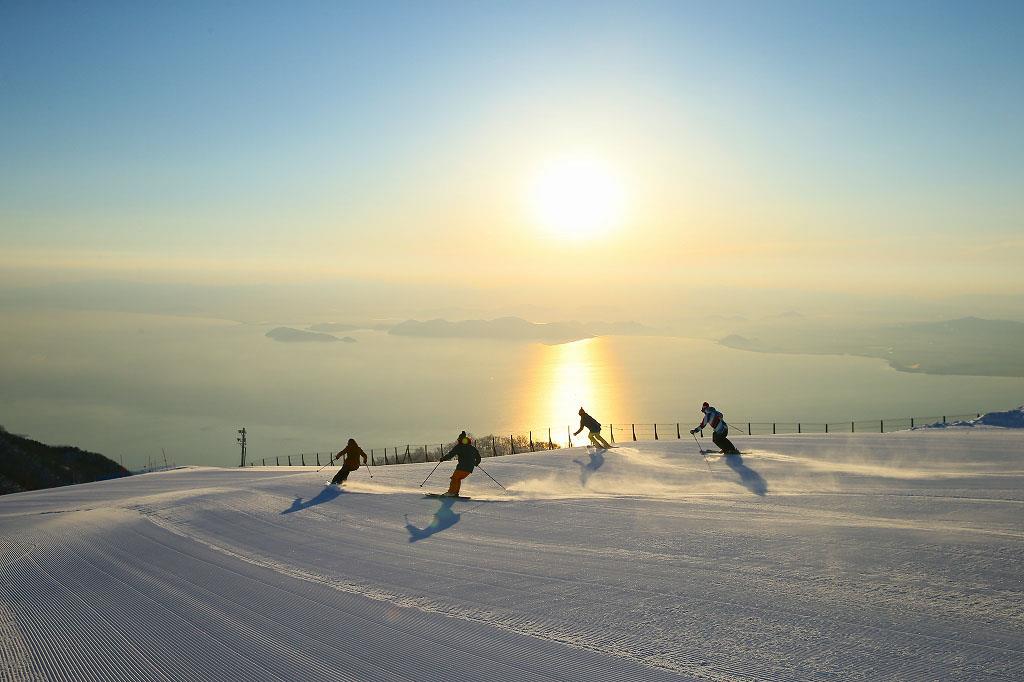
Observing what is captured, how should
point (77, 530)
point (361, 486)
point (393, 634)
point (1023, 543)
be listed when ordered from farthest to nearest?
point (361, 486) < point (77, 530) < point (1023, 543) < point (393, 634)

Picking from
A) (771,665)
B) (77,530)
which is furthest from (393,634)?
(77,530)

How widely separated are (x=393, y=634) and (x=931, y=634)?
504 centimetres

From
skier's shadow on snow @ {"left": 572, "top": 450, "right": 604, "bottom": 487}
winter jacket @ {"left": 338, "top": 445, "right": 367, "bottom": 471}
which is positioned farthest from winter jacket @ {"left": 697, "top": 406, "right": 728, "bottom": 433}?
winter jacket @ {"left": 338, "top": 445, "right": 367, "bottom": 471}

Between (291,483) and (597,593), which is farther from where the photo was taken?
(291,483)

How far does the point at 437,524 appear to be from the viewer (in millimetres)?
12594

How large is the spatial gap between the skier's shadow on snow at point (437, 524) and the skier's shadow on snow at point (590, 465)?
4877 millimetres

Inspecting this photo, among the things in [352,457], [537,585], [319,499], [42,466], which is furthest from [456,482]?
[42,466]

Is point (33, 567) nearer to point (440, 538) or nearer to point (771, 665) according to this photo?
point (440, 538)

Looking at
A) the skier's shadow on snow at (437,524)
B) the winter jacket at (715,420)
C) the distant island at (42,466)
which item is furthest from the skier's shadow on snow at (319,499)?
the distant island at (42,466)

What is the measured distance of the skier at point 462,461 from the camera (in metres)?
15.6

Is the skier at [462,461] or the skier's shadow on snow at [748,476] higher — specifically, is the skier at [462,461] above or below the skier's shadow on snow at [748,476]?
above

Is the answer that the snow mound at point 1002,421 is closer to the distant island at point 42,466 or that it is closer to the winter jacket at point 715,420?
the winter jacket at point 715,420

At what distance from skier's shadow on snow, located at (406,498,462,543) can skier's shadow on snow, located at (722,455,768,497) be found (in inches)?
247

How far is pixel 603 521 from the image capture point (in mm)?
11914
